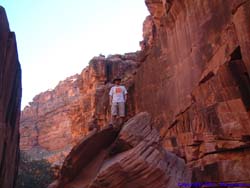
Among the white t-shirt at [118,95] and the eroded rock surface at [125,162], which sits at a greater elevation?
the white t-shirt at [118,95]

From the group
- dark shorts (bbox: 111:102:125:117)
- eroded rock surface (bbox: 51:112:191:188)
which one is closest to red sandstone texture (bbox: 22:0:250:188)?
eroded rock surface (bbox: 51:112:191:188)

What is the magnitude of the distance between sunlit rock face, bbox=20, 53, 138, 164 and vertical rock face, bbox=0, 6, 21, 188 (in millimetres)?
11477

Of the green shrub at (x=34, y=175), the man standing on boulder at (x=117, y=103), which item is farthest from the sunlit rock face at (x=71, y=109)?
the man standing on boulder at (x=117, y=103)

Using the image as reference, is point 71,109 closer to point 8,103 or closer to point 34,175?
point 34,175

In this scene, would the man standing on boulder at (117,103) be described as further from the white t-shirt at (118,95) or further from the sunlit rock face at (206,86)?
the sunlit rock face at (206,86)

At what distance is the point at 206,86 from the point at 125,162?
19.2 feet

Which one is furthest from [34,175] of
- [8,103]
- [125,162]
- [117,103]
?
[125,162]

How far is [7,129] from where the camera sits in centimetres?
753

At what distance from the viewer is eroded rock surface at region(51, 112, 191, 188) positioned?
656cm

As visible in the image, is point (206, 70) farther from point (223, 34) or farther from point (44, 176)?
point (44, 176)

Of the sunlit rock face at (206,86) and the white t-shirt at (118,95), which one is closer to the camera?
the sunlit rock face at (206,86)

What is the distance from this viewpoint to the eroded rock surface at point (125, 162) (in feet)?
21.5

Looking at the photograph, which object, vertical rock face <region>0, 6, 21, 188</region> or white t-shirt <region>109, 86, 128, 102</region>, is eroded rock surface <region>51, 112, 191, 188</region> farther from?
white t-shirt <region>109, 86, 128, 102</region>

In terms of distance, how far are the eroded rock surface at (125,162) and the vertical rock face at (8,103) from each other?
49.1 inches
